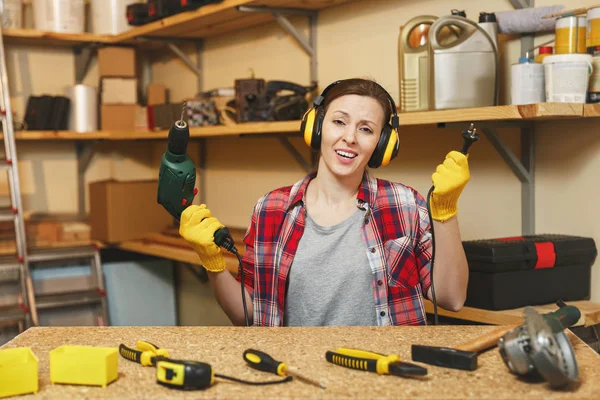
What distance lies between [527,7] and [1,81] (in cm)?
269

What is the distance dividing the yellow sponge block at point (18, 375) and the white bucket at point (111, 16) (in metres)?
3.36

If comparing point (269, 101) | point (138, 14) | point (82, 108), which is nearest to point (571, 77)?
point (269, 101)

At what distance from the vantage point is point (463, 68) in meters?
2.30

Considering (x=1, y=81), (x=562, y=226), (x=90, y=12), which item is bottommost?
(x=562, y=226)

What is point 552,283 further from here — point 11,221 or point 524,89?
point 11,221

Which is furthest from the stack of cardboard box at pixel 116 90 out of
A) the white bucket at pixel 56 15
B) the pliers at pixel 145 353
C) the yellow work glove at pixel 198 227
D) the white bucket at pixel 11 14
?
the pliers at pixel 145 353

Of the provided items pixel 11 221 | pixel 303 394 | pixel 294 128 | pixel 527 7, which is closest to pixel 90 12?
pixel 11 221

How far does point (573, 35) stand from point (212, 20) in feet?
6.39

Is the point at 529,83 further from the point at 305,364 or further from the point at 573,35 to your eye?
the point at 305,364

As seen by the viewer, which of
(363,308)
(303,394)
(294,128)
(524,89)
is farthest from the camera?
(294,128)

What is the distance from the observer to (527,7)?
7.97 feet

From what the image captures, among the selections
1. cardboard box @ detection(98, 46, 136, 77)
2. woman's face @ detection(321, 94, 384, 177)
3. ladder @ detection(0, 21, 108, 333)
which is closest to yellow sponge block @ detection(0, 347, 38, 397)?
woman's face @ detection(321, 94, 384, 177)

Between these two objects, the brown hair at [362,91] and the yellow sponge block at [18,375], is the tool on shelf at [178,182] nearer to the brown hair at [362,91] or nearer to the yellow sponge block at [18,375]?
the brown hair at [362,91]

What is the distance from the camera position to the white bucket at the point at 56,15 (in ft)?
13.4
